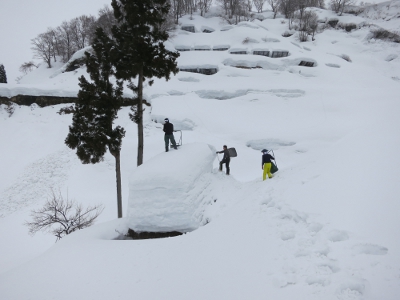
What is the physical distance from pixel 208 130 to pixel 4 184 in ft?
55.9

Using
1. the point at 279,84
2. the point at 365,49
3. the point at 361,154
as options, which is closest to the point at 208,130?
the point at 279,84

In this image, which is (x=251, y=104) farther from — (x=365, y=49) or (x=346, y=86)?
(x=365, y=49)

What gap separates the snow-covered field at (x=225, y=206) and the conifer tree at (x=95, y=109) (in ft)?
9.31

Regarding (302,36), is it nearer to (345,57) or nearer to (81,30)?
(345,57)

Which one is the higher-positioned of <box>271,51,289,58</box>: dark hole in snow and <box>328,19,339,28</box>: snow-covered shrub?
<box>328,19,339,28</box>: snow-covered shrub

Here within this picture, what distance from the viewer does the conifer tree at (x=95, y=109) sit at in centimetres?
1078

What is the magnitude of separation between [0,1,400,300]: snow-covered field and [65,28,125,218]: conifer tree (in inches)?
112

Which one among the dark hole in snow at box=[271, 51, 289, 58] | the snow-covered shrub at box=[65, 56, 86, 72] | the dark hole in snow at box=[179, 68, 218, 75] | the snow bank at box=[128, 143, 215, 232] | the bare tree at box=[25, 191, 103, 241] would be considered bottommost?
the bare tree at box=[25, 191, 103, 241]

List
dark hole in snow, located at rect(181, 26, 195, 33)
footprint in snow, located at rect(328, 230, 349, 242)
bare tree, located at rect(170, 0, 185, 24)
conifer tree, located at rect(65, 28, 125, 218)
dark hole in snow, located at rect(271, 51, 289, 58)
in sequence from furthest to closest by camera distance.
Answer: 1. bare tree, located at rect(170, 0, 185, 24)
2. dark hole in snow, located at rect(181, 26, 195, 33)
3. dark hole in snow, located at rect(271, 51, 289, 58)
4. conifer tree, located at rect(65, 28, 125, 218)
5. footprint in snow, located at rect(328, 230, 349, 242)

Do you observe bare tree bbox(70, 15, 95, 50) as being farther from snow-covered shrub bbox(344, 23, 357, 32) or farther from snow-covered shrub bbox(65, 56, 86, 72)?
snow-covered shrub bbox(344, 23, 357, 32)

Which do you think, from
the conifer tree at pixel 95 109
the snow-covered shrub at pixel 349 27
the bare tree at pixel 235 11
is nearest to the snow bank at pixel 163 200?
the conifer tree at pixel 95 109

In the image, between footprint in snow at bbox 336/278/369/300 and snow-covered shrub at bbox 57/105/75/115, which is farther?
snow-covered shrub at bbox 57/105/75/115

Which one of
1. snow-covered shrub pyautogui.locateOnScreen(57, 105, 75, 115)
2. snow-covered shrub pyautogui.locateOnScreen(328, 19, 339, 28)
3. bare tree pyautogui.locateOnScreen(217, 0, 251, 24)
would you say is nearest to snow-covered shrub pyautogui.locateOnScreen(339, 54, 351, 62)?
snow-covered shrub pyautogui.locateOnScreen(328, 19, 339, 28)

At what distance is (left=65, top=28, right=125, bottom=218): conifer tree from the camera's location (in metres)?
10.8
